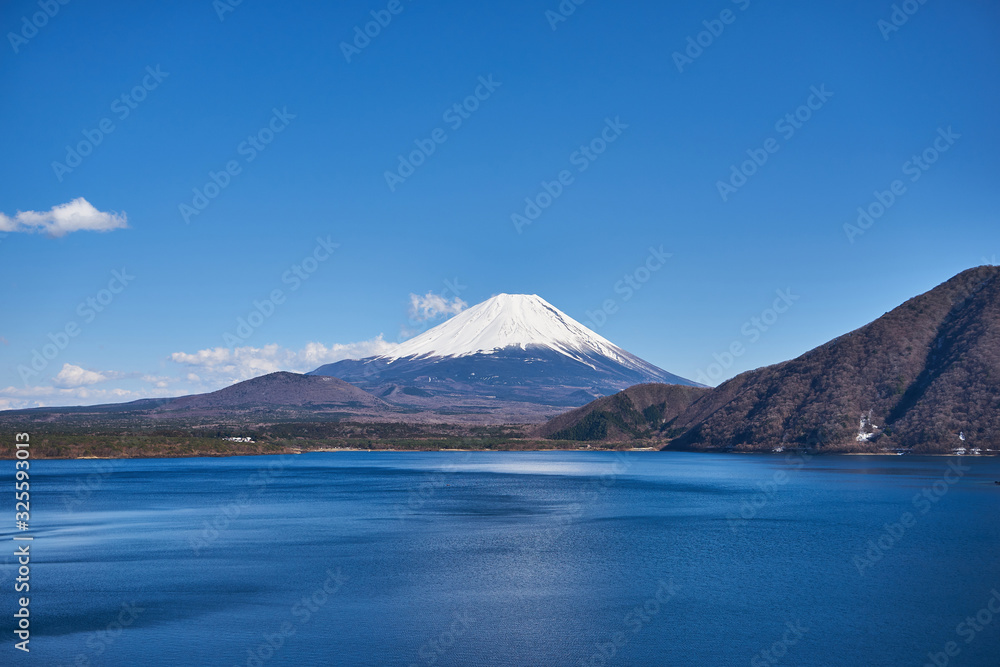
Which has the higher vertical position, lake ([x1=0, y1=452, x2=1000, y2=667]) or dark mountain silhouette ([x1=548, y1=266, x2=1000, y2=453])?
dark mountain silhouette ([x1=548, y1=266, x2=1000, y2=453])

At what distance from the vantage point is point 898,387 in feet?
449

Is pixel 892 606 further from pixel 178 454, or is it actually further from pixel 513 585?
pixel 178 454

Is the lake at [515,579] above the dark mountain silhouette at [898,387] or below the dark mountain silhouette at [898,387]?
below

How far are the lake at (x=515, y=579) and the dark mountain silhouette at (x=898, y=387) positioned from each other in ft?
167

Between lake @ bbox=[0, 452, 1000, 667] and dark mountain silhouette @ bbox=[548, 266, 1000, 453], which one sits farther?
dark mountain silhouette @ bbox=[548, 266, 1000, 453]

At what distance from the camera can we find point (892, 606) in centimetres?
3303

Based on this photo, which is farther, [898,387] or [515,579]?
[898,387]

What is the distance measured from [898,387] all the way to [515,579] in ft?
387

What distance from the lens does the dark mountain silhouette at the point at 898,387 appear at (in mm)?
122312

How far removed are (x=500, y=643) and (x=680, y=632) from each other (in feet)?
21.6

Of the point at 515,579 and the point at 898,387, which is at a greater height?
the point at 898,387

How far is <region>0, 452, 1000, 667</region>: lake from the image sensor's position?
27.4m

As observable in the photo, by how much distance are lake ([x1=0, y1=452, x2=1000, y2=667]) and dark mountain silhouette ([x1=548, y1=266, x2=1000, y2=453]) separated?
5101 cm

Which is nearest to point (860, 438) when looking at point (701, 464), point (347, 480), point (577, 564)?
point (701, 464)
